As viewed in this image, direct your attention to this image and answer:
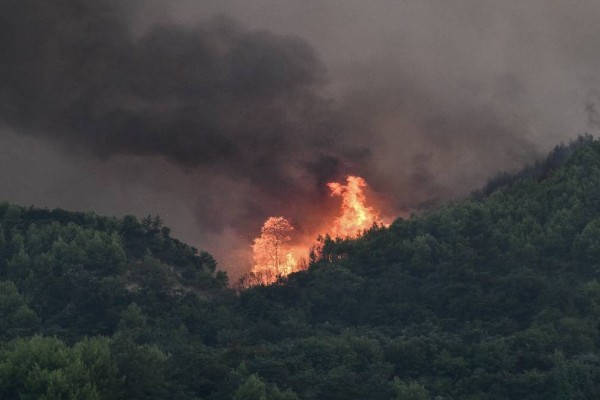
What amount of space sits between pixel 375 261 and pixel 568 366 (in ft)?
187

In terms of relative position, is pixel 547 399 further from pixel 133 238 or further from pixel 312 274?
pixel 133 238

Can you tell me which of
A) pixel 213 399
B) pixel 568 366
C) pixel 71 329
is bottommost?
pixel 213 399

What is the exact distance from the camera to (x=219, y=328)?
146m

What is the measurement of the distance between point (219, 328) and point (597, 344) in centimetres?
5206

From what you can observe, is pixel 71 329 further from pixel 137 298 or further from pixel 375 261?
pixel 375 261

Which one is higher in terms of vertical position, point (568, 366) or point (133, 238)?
point (133, 238)

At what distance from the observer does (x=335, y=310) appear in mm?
155125

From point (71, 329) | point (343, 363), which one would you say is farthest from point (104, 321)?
point (343, 363)

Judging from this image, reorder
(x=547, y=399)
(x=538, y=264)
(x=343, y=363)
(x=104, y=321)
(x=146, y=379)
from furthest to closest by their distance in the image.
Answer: (x=538, y=264)
(x=104, y=321)
(x=343, y=363)
(x=547, y=399)
(x=146, y=379)

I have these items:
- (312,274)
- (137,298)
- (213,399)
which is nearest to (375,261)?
(312,274)

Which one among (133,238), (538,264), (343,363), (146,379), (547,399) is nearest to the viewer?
(146,379)

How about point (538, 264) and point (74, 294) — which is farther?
point (538, 264)

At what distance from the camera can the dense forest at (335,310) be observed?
10438cm

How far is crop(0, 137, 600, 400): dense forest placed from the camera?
10438 centimetres
